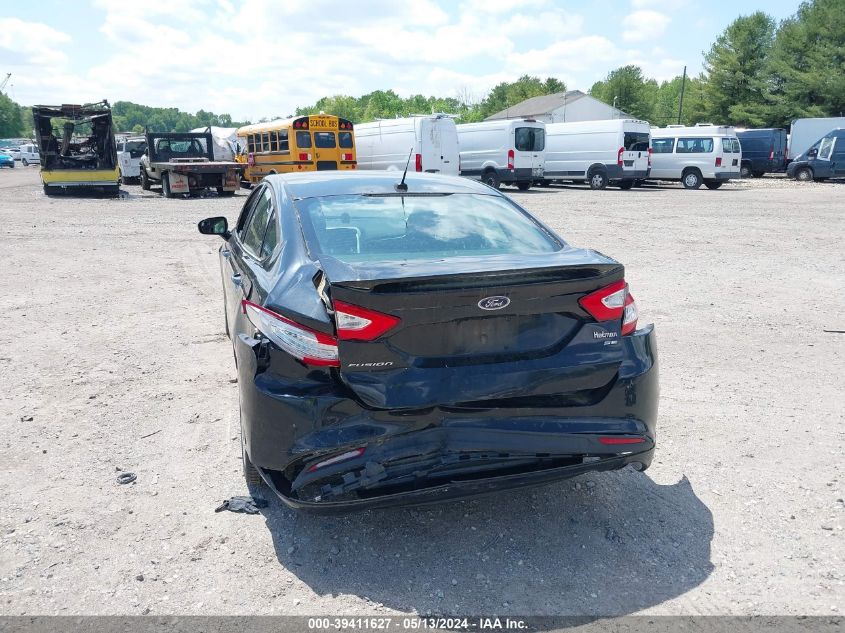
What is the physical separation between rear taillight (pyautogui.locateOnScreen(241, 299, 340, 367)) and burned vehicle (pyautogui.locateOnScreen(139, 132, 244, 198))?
2140cm

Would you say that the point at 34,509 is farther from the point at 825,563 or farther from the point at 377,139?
the point at 377,139

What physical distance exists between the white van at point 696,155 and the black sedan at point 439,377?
2702cm

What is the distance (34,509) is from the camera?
3.41 meters

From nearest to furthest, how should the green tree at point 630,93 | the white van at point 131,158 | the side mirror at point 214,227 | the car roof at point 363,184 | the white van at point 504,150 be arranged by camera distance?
the car roof at point 363,184 → the side mirror at point 214,227 → the white van at point 504,150 → the white van at point 131,158 → the green tree at point 630,93

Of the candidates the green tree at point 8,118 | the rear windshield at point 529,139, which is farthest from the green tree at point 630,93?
the green tree at point 8,118

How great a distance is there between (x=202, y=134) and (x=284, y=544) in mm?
24893

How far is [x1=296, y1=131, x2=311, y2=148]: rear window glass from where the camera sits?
80.7 feet

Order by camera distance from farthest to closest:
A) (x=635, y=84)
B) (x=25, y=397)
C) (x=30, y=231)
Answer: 1. (x=635, y=84)
2. (x=30, y=231)
3. (x=25, y=397)

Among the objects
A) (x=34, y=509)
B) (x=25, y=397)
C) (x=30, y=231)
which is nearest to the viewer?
(x=34, y=509)

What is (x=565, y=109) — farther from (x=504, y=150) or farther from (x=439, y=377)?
(x=439, y=377)

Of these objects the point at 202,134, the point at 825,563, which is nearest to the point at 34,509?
the point at 825,563

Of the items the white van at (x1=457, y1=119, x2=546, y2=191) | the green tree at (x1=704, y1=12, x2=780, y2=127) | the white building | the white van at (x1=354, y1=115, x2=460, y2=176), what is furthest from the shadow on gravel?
the white building

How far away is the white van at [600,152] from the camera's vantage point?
27.1 metres

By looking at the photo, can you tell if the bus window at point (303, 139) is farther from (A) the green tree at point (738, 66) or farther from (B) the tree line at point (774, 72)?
(A) the green tree at point (738, 66)
